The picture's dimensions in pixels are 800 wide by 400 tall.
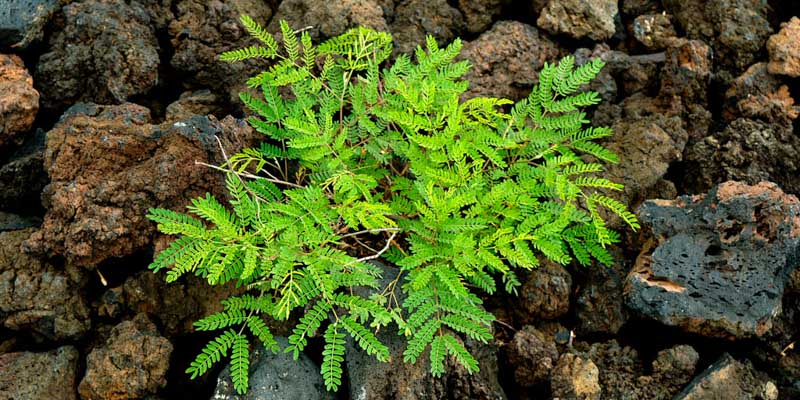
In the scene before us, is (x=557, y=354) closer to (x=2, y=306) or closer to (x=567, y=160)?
(x=567, y=160)

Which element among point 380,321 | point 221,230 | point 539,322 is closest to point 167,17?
point 221,230

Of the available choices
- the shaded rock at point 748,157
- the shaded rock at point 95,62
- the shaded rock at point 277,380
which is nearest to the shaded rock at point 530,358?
the shaded rock at point 277,380

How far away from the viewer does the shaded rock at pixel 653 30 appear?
4.55 meters

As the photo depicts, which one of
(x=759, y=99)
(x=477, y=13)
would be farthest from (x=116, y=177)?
(x=759, y=99)

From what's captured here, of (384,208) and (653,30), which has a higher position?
(653,30)

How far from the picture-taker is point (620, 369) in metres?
3.45

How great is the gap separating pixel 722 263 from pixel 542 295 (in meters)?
0.80

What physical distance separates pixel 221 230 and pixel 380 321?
760mm

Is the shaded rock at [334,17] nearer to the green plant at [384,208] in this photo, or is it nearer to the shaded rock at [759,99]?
the green plant at [384,208]

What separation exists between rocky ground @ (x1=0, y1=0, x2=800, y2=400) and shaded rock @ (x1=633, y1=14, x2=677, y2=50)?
17mm

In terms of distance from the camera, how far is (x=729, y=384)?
3283 millimetres

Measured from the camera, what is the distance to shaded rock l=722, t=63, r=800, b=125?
4133 mm

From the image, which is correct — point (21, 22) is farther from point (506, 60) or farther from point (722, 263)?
point (722, 263)

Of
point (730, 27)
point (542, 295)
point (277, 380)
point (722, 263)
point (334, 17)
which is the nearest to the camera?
point (277, 380)
